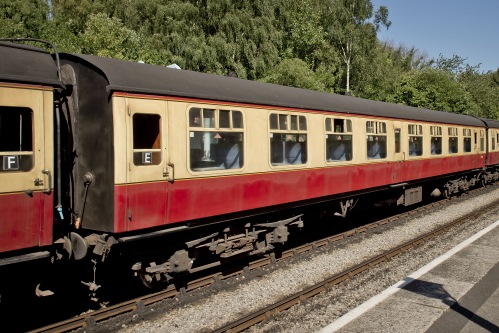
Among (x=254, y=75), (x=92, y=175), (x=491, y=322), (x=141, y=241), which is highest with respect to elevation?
(x=254, y=75)

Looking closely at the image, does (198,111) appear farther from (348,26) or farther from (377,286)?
(348,26)

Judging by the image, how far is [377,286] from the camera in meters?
7.62

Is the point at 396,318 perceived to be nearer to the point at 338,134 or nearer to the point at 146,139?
the point at 146,139

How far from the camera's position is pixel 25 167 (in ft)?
16.7

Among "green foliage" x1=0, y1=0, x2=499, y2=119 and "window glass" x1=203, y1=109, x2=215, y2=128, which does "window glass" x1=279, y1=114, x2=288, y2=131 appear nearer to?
"window glass" x1=203, y1=109, x2=215, y2=128

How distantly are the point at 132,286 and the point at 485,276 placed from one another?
6209 millimetres

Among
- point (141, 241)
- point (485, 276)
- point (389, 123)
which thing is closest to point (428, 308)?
point (485, 276)

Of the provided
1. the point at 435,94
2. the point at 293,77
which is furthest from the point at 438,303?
the point at 435,94

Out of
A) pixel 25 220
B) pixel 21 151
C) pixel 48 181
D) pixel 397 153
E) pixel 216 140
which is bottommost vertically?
pixel 25 220

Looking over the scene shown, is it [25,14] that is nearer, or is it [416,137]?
[416,137]

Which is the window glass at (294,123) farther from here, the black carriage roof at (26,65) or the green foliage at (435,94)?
the green foliage at (435,94)

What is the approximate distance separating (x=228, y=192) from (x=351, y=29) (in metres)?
34.5

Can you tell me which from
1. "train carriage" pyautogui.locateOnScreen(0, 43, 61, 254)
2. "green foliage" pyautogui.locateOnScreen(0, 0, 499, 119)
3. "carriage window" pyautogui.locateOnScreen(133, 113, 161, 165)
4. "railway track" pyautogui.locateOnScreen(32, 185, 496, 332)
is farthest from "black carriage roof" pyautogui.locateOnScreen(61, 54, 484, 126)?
"green foliage" pyautogui.locateOnScreen(0, 0, 499, 119)

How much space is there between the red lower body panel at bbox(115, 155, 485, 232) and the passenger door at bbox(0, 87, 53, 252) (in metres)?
0.88
